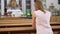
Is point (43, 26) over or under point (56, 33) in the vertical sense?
over

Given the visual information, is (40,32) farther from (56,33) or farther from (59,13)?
(59,13)

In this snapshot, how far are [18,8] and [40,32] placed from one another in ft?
19.7

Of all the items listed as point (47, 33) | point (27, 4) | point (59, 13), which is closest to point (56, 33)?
point (47, 33)

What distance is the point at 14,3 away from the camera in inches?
316

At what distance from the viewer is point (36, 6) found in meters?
2.07

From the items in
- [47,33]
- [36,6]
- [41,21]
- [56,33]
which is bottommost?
[56,33]

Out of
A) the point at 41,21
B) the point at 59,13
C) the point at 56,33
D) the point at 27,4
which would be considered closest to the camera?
the point at 41,21

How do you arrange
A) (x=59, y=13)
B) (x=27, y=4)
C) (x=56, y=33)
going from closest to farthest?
(x=56, y=33) → (x=59, y=13) → (x=27, y=4)

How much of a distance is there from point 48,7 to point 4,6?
2.47m

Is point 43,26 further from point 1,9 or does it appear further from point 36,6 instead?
point 1,9

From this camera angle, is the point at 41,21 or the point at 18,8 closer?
the point at 41,21

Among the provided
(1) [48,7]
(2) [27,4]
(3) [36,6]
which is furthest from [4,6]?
(3) [36,6]

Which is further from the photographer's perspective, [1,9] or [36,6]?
[1,9]

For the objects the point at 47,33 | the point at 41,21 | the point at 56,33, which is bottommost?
the point at 56,33
